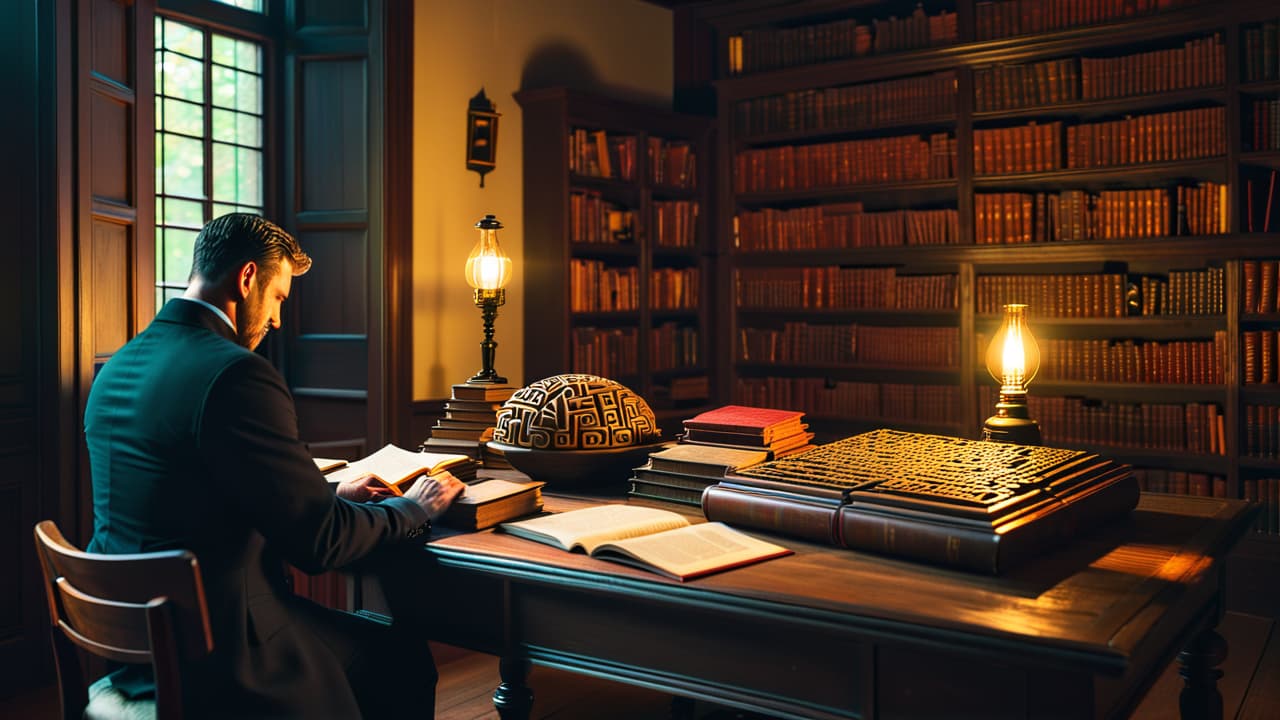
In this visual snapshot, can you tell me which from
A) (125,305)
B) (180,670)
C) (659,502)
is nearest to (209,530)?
(180,670)

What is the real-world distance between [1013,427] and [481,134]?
361 cm

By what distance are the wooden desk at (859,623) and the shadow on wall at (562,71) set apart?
4305 mm

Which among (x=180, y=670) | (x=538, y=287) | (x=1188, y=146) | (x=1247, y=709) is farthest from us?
(x=538, y=287)

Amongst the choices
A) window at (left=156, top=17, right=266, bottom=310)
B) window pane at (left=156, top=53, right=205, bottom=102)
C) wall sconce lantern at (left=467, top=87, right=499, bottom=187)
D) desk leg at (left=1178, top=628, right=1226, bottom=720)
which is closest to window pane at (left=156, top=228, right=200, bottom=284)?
window at (left=156, top=17, right=266, bottom=310)

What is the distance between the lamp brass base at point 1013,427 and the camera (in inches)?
89.9

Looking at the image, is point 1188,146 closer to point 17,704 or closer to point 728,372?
point 728,372

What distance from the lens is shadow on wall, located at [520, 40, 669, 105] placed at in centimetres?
573

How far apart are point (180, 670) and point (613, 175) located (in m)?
4.63

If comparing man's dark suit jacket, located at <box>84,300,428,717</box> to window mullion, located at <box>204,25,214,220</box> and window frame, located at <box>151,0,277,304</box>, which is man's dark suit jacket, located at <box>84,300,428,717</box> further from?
window mullion, located at <box>204,25,214,220</box>

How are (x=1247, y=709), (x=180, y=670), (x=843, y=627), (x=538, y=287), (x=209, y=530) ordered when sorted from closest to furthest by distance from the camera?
Result: 1. (x=843, y=627)
2. (x=180, y=670)
3. (x=209, y=530)
4. (x=1247, y=709)
5. (x=538, y=287)

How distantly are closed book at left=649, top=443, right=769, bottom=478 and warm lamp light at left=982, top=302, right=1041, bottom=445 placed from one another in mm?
539

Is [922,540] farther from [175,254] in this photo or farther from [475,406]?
[175,254]

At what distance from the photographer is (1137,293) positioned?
481 centimetres

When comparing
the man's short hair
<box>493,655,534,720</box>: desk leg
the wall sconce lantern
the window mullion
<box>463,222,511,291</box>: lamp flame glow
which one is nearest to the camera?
the man's short hair
